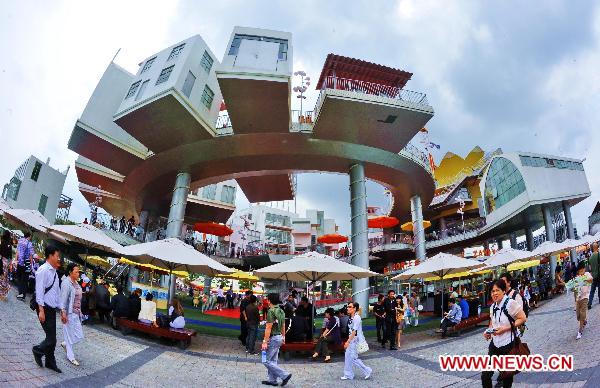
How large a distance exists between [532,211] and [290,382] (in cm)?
3191

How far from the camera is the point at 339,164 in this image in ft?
80.5

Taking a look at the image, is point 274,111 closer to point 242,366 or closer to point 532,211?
point 242,366

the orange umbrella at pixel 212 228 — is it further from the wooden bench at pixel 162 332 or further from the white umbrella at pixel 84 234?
the wooden bench at pixel 162 332

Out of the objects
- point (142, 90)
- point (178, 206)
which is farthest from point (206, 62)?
point (178, 206)

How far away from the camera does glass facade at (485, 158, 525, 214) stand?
32.6 metres

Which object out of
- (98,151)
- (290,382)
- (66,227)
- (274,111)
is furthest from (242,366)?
(98,151)

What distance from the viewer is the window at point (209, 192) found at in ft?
143

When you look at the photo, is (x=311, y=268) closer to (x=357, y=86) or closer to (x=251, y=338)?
(x=251, y=338)

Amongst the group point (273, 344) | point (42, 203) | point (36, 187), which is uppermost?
point (36, 187)

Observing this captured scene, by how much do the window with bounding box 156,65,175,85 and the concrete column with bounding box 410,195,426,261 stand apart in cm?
2165

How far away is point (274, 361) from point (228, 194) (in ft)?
130

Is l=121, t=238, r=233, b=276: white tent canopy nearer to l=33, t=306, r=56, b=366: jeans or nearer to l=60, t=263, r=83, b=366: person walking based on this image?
l=60, t=263, r=83, b=366: person walking

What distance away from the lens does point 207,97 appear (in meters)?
23.5

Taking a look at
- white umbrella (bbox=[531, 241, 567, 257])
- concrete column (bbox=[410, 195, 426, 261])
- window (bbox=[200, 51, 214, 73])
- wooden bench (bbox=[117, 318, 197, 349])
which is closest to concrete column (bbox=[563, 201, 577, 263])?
concrete column (bbox=[410, 195, 426, 261])
